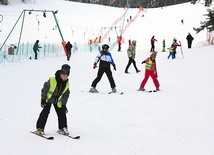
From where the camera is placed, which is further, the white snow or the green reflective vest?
the green reflective vest

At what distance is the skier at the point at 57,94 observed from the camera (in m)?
5.19

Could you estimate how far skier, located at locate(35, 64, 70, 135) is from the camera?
5186 millimetres

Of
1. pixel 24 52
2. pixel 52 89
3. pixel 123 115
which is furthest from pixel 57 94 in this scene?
pixel 24 52

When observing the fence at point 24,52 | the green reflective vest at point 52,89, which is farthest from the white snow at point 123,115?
the fence at point 24,52

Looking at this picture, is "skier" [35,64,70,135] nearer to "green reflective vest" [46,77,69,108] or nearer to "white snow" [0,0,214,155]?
"green reflective vest" [46,77,69,108]

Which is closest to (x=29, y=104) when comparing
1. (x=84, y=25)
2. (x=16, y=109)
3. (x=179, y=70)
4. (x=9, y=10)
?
(x=16, y=109)

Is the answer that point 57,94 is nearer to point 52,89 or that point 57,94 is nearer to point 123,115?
point 52,89

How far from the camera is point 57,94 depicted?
210 inches

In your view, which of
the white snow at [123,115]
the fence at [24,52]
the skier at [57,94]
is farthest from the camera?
the fence at [24,52]

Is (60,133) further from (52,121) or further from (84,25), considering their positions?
(84,25)

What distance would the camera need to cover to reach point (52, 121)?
6590 millimetres

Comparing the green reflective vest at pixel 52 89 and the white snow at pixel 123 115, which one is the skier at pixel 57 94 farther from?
the white snow at pixel 123 115

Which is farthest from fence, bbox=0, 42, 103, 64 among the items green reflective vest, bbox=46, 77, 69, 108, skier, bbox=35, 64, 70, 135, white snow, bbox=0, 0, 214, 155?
green reflective vest, bbox=46, 77, 69, 108

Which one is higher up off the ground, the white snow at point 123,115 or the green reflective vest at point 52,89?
the green reflective vest at point 52,89
